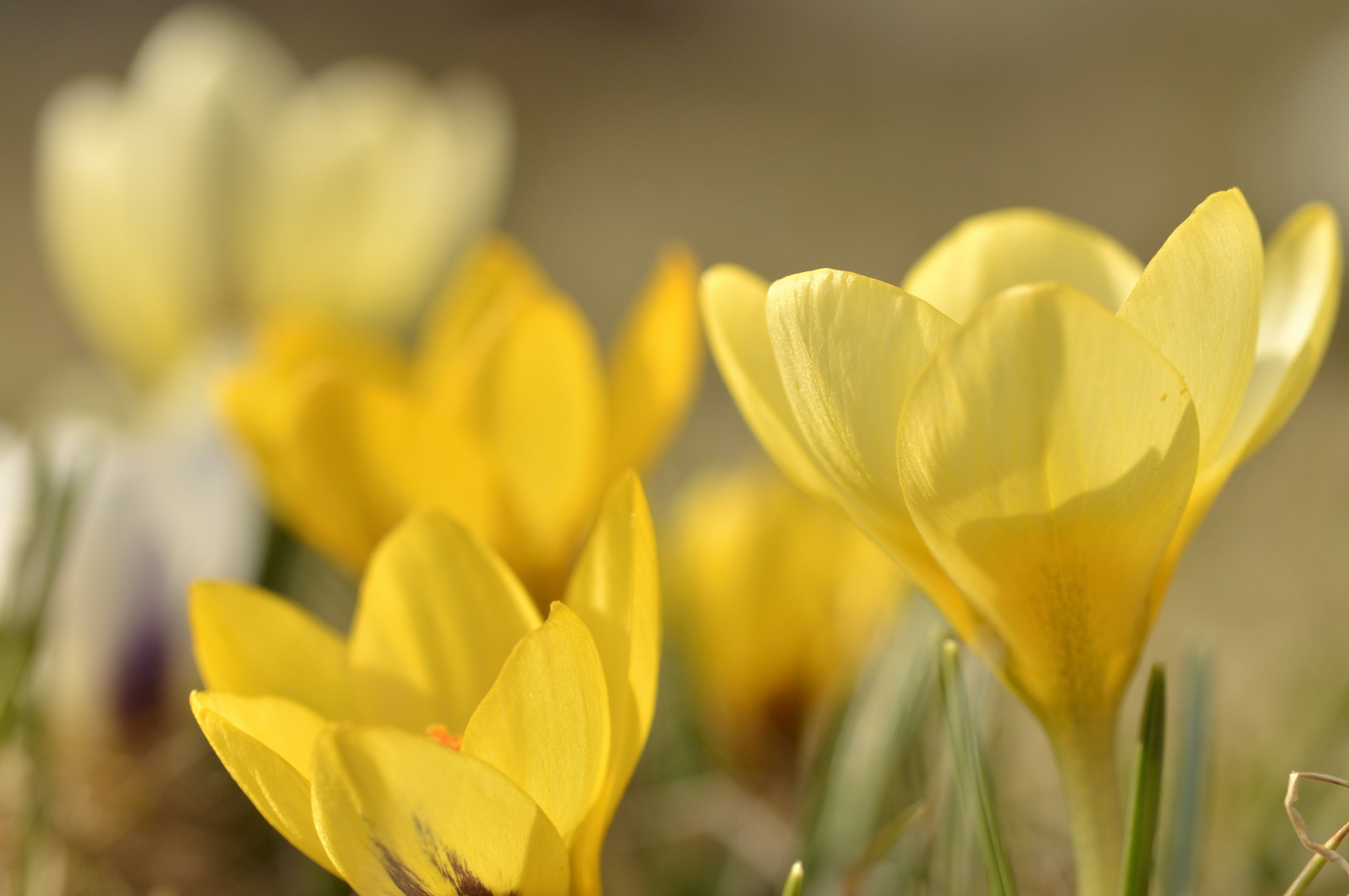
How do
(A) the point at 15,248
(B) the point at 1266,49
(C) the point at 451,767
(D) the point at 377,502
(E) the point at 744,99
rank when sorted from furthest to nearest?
1. (E) the point at 744,99
2. (B) the point at 1266,49
3. (A) the point at 15,248
4. (D) the point at 377,502
5. (C) the point at 451,767

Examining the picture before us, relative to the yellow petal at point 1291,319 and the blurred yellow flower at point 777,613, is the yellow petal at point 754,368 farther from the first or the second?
the blurred yellow flower at point 777,613

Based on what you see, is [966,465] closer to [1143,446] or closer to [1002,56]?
[1143,446]

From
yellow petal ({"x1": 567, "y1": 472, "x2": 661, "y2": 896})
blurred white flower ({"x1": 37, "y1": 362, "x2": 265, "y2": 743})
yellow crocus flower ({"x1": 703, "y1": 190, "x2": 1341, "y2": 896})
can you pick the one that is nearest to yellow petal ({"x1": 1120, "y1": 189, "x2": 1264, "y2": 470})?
yellow crocus flower ({"x1": 703, "y1": 190, "x2": 1341, "y2": 896})

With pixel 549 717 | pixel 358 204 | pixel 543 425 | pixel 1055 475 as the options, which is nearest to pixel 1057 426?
pixel 1055 475

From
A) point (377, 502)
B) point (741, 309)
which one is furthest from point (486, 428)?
point (741, 309)

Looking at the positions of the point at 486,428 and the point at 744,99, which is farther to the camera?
the point at 744,99

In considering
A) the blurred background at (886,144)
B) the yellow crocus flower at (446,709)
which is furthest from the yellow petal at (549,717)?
the blurred background at (886,144)
